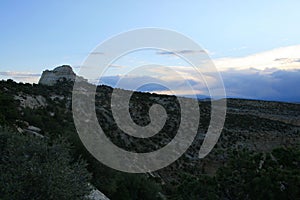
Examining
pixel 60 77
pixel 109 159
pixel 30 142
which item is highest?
pixel 60 77

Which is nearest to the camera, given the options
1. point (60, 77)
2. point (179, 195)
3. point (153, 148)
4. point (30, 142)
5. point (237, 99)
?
point (30, 142)

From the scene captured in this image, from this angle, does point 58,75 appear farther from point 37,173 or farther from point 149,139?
point 37,173

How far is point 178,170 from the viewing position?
31.3m

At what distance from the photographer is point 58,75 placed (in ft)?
201

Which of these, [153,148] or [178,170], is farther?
[153,148]

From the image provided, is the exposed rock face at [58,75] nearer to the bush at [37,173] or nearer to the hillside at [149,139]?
the hillside at [149,139]

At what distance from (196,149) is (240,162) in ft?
70.3

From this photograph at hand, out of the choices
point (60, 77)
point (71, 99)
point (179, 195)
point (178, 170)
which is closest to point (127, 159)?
point (178, 170)

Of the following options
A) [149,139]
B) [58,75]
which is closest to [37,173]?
[149,139]

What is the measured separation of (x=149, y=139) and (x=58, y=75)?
2988 centimetres

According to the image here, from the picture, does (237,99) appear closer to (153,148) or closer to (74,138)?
(153,148)

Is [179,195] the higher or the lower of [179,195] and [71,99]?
the lower

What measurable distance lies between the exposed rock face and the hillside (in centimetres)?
181

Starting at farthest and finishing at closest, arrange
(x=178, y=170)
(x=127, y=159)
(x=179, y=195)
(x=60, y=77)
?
(x=60, y=77), (x=178, y=170), (x=127, y=159), (x=179, y=195)
